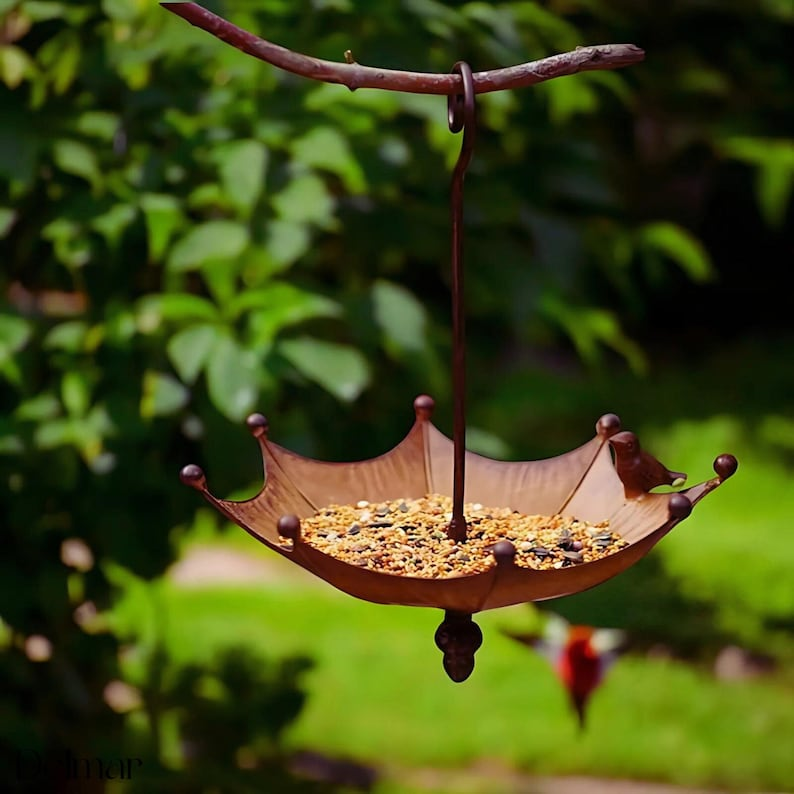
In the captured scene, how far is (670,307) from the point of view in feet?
28.5

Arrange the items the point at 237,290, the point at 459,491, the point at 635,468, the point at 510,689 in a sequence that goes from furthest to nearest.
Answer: the point at 510,689, the point at 237,290, the point at 635,468, the point at 459,491

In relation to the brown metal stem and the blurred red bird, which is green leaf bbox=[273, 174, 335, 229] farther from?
the blurred red bird

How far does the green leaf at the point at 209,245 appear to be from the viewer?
2148 mm

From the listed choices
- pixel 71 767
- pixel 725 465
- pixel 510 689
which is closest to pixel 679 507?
pixel 725 465

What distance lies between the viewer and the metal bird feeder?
1.29 m

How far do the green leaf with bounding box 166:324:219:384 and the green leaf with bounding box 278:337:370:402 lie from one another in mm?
125

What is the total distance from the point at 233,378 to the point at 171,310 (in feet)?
0.68

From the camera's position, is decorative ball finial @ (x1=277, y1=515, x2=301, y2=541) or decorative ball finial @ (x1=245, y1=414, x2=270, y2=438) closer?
decorative ball finial @ (x1=277, y1=515, x2=301, y2=541)

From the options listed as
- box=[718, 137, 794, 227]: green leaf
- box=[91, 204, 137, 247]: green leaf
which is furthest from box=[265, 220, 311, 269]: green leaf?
box=[718, 137, 794, 227]: green leaf

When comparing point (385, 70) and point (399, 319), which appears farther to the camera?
point (399, 319)

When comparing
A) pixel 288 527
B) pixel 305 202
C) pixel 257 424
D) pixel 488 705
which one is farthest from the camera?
pixel 488 705

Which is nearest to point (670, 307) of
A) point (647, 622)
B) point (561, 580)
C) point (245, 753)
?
point (647, 622)

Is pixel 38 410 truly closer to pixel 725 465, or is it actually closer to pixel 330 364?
pixel 330 364

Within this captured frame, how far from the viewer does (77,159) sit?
2260 millimetres
